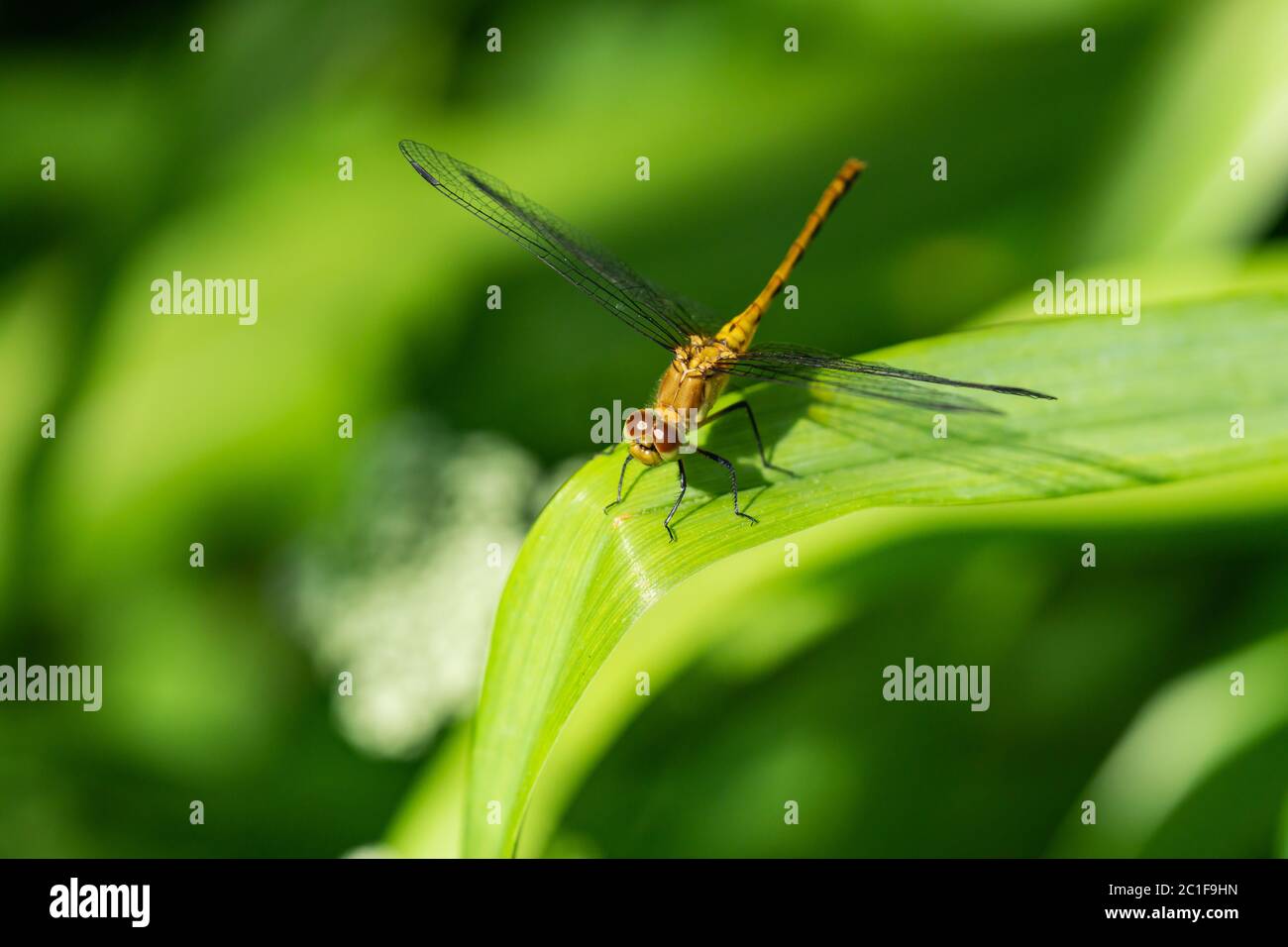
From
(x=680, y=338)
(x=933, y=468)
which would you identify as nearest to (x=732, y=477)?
(x=933, y=468)

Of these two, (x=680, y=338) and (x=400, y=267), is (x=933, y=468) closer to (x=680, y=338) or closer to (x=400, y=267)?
(x=680, y=338)

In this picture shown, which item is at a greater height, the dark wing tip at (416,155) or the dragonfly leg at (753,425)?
the dark wing tip at (416,155)

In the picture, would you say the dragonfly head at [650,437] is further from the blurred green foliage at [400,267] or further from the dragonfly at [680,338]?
the blurred green foliage at [400,267]

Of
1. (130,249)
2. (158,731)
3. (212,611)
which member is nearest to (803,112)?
(130,249)

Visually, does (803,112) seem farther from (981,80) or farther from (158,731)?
(158,731)

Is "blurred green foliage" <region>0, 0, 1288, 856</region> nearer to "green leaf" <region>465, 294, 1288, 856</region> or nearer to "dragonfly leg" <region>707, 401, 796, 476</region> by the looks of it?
"green leaf" <region>465, 294, 1288, 856</region>

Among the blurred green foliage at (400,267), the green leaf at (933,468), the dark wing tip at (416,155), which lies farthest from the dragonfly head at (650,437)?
the dark wing tip at (416,155)
